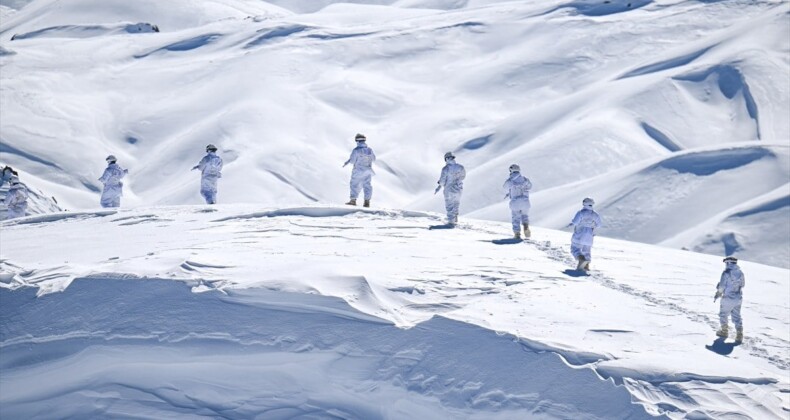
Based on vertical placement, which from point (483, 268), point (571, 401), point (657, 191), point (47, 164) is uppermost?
point (47, 164)

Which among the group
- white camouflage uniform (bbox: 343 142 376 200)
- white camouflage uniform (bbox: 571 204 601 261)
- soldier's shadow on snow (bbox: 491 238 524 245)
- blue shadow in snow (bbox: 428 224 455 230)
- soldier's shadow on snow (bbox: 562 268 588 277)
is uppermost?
white camouflage uniform (bbox: 343 142 376 200)

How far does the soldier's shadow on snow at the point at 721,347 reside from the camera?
50.1 feet

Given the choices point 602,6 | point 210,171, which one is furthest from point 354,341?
point 602,6

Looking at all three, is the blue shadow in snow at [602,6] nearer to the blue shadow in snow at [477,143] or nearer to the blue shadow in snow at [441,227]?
the blue shadow in snow at [477,143]

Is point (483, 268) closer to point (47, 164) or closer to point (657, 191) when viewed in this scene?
point (657, 191)

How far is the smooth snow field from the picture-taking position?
13953 mm

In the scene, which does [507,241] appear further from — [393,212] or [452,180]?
[393,212]

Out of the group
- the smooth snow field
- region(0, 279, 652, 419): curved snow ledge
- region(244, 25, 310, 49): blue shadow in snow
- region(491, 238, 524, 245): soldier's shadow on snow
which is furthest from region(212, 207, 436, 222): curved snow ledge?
region(244, 25, 310, 49): blue shadow in snow

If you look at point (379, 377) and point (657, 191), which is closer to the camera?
point (379, 377)

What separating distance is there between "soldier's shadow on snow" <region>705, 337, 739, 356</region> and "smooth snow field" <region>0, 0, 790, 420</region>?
8 cm

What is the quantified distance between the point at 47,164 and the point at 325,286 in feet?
93.2

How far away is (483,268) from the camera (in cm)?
1766

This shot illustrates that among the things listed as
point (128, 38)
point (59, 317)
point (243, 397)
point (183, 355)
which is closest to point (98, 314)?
point (59, 317)

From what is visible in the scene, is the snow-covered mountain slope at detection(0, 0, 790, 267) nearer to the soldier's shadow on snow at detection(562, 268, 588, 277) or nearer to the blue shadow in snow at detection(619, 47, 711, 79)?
the blue shadow in snow at detection(619, 47, 711, 79)
